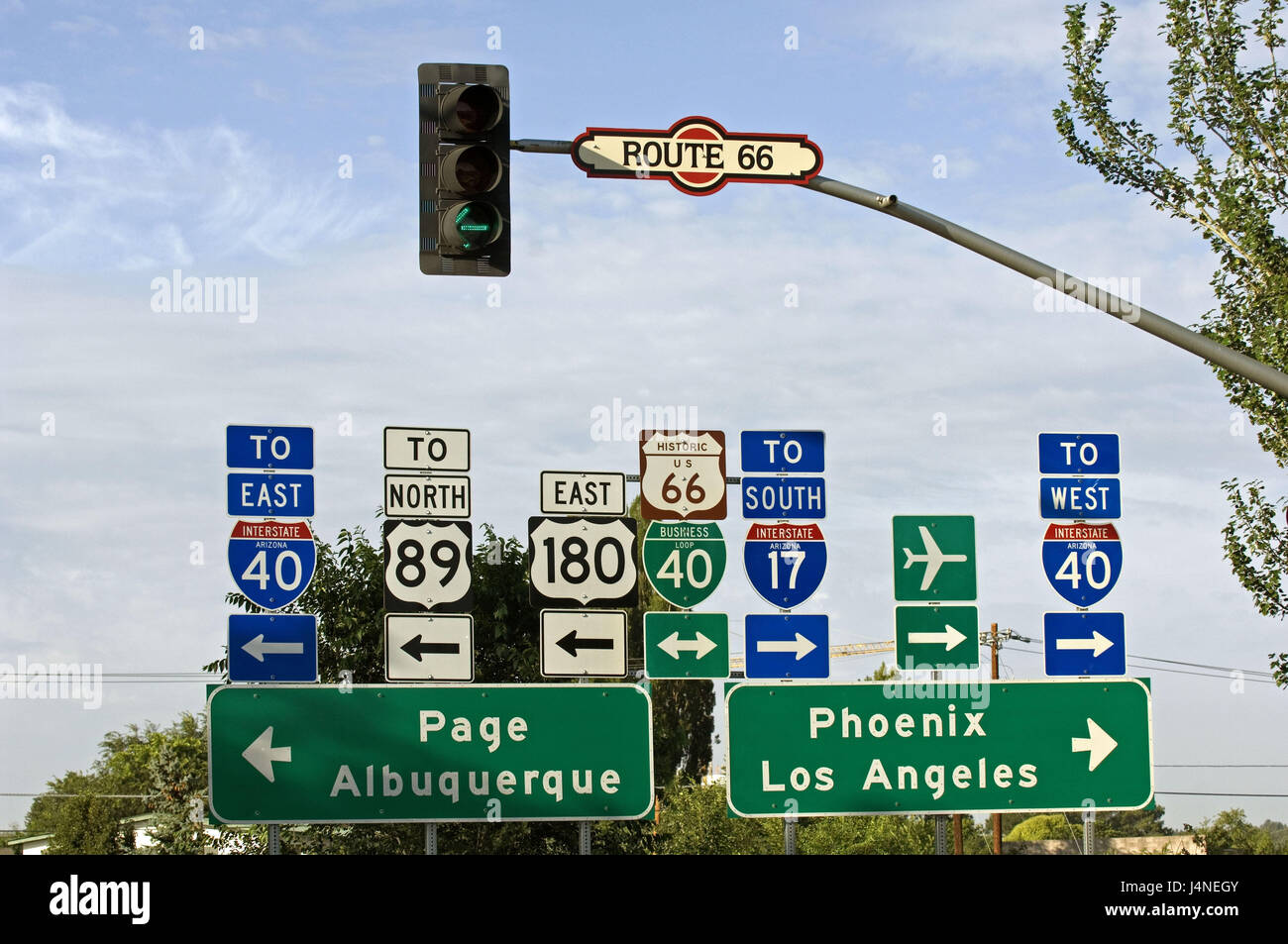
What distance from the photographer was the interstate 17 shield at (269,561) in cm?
1297

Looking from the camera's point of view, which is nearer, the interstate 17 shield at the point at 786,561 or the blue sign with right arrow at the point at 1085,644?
the interstate 17 shield at the point at 786,561

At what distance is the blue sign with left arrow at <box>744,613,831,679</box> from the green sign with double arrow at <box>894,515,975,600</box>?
91cm

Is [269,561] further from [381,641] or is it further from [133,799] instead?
[133,799]

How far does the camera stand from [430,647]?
518 inches

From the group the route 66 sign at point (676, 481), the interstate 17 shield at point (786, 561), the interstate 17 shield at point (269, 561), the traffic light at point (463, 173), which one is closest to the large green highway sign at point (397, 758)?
the interstate 17 shield at point (269, 561)

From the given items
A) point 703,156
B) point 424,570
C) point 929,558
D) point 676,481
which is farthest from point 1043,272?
point 424,570

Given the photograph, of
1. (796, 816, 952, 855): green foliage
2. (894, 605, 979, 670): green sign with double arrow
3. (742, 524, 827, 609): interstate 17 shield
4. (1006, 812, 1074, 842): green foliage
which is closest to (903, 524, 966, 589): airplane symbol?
(894, 605, 979, 670): green sign with double arrow

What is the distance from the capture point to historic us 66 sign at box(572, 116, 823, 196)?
11805mm

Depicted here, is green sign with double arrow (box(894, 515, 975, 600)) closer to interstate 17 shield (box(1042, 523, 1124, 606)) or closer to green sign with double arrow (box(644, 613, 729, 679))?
interstate 17 shield (box(1042, 523, 1124, 606))

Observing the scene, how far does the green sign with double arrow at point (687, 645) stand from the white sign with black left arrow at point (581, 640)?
0.42 meters

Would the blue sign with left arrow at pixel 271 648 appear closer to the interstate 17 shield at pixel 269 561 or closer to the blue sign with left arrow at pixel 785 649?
the interstate 17 shield at pixel 269 561

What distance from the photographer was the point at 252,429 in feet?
43.4
